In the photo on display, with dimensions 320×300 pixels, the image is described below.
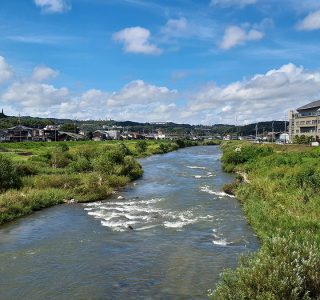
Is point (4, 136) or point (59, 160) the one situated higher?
point (4, 136)

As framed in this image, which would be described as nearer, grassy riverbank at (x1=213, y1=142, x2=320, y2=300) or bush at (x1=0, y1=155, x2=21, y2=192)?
grassy riverbank at (x1=213, y1=142, x2=320, y2=300)

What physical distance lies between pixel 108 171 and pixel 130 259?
31012mm

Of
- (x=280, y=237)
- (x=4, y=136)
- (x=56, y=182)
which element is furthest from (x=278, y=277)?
(x=4, y=136)

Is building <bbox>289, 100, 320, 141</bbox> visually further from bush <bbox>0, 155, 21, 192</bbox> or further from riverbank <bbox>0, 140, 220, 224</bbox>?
bush <bbox>0, 155, 21, 192</bbox>

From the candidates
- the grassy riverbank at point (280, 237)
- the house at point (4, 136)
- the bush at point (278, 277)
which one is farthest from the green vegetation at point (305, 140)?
the bush at point (278, 277)

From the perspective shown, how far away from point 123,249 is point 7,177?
19329 mm

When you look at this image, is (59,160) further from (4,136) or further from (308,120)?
(4,136)

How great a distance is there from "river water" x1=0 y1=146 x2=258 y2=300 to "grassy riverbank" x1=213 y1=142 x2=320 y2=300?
193 centimetres

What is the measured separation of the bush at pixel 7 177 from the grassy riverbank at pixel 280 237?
2104 cm

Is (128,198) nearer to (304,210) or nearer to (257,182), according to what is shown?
(257,182)

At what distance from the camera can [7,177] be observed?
3816 centimetres

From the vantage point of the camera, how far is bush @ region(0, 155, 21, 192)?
3769 centimetres

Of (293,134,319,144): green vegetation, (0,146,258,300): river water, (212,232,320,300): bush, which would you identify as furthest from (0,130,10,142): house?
(212,232,320,300): bush

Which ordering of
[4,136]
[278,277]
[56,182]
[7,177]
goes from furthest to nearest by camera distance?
[4,136], [56,182], [7,177], [278,277]
